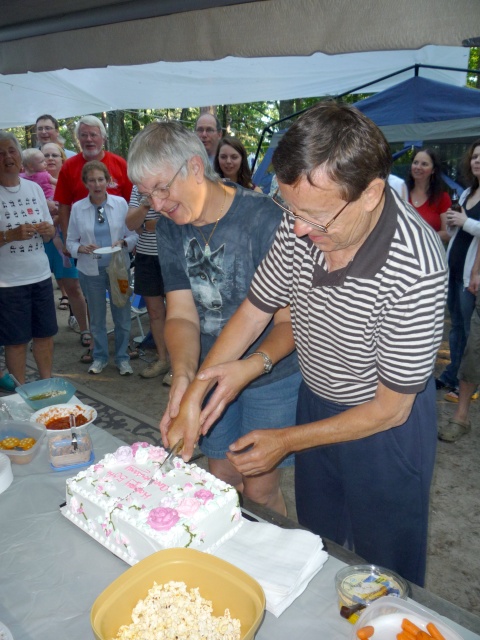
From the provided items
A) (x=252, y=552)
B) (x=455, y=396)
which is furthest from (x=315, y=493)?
(x=455, y=396)

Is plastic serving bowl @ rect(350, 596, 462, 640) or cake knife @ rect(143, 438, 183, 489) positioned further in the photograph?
cake knife @ rect(143, 438, 183, 489)

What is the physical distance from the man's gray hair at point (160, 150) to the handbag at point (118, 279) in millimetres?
2452

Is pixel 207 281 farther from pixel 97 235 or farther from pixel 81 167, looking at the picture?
pixel 81 167

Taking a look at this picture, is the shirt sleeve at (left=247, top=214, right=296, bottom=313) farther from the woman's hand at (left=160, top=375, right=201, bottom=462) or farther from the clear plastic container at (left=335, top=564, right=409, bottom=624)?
the clear plastic container at (left=335, top=564, right=409, bottom=624)

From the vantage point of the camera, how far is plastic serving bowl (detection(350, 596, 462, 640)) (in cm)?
89

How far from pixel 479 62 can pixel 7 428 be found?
13.3 meters

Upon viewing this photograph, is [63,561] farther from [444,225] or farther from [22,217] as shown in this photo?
[444,225]

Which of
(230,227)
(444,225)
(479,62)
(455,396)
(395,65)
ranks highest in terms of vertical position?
(479,62)

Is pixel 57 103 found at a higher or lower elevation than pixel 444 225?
higher

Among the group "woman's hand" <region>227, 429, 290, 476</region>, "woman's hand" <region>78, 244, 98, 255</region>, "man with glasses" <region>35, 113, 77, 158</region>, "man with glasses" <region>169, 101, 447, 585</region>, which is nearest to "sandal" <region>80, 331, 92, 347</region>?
"woman's hand" <region>78, 244, 98, 255</region>

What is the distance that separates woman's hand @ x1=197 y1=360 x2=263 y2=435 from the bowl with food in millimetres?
462

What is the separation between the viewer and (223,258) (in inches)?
70.7

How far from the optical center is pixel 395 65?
16.6 ft

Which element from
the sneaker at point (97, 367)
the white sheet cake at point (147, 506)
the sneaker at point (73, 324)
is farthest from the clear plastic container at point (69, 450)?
the sneaker at point (73, 324)
